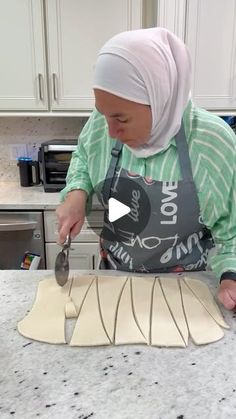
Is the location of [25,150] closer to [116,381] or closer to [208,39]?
[208,39]

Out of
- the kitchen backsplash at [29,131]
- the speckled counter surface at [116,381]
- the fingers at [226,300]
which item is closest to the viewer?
the speckled counter surface at [116,381]

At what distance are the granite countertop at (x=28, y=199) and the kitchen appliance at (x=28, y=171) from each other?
5cm

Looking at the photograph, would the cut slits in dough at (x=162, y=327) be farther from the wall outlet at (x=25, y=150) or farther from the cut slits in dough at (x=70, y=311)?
the wall outlet at (x=25, y=150)

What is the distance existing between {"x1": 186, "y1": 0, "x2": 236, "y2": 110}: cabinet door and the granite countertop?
31.9 inches

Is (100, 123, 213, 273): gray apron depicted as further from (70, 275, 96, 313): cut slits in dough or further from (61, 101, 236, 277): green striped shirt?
(70, 275, 96, 313): cut slits in dough

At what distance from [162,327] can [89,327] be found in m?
0.13

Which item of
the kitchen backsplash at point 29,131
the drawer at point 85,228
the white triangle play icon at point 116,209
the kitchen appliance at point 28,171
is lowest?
the drawer at point 85,228

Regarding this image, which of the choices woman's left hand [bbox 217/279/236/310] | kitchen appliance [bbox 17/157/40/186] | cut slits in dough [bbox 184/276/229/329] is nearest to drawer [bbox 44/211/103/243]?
kitchen appliance [bbox 17/157/40/186]

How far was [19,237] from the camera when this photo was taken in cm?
204

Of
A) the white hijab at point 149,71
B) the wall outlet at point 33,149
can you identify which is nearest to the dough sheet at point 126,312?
the white hijab at point 149,71

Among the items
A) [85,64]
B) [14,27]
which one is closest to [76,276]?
[85,64]

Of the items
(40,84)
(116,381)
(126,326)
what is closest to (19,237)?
(40,84)

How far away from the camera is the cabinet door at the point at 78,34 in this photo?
1.93 m

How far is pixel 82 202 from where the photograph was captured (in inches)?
37.7
